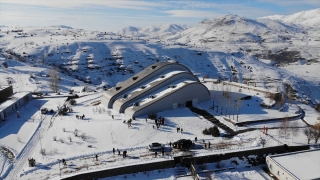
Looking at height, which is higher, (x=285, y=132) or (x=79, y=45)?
(x=79, y=45)

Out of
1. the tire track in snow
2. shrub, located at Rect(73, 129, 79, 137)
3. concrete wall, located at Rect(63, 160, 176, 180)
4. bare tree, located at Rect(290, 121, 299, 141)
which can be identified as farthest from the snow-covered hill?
concrete wall, located at Rect(63, 160, 176, 180)

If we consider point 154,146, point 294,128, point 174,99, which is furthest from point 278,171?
point 174,99

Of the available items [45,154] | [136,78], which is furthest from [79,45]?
[45,154]

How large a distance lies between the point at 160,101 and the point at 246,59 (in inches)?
3344

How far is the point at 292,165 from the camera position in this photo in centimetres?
2141

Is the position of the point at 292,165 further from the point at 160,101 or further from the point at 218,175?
the point at 160,101

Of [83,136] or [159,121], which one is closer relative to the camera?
[83,136]

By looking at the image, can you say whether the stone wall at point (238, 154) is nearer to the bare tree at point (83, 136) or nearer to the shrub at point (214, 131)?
the shrub at point (214, 131)

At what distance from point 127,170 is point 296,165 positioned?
13.8 metres

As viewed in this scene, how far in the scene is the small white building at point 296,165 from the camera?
66.2 feet

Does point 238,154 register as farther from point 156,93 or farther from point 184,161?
point 156,93

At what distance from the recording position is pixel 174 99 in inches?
1401

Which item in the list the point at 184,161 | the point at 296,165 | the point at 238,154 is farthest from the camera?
the point at 238,154

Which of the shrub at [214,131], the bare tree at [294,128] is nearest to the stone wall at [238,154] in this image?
the bare tree at [294,128]
